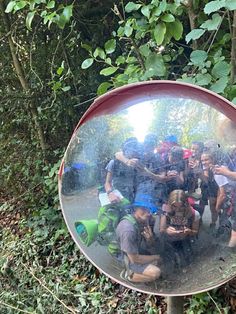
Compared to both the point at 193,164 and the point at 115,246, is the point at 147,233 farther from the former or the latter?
the point at 193,164

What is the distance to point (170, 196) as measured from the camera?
1.09m

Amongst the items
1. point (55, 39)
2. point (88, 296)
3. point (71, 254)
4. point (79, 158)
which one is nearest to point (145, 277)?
point (79, 158)

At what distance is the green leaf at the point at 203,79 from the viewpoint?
1.26 metres

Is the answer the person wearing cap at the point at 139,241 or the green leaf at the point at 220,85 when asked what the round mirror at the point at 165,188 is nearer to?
the person wearing cap at the point at 139,241

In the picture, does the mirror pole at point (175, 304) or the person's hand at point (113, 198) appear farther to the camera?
the mirror pole at point (175, 304)

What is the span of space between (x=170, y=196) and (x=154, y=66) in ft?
1.81

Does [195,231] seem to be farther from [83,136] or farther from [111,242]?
[83,136]

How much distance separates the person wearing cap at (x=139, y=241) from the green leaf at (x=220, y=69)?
46 cm

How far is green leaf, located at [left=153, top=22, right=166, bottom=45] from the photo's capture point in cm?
137

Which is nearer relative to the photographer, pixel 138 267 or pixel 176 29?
pixel 138 267

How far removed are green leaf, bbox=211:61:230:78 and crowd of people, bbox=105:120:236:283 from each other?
247 mm

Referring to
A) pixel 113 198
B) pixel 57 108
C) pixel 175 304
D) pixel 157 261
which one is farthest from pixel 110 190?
pixel 57 108

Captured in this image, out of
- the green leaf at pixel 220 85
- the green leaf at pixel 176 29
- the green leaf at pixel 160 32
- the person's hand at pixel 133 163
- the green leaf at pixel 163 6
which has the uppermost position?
the green leaf at pixel 163 6

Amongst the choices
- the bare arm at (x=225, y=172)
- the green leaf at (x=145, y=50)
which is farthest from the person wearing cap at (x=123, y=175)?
the green leaf at (x=145, y=50)
